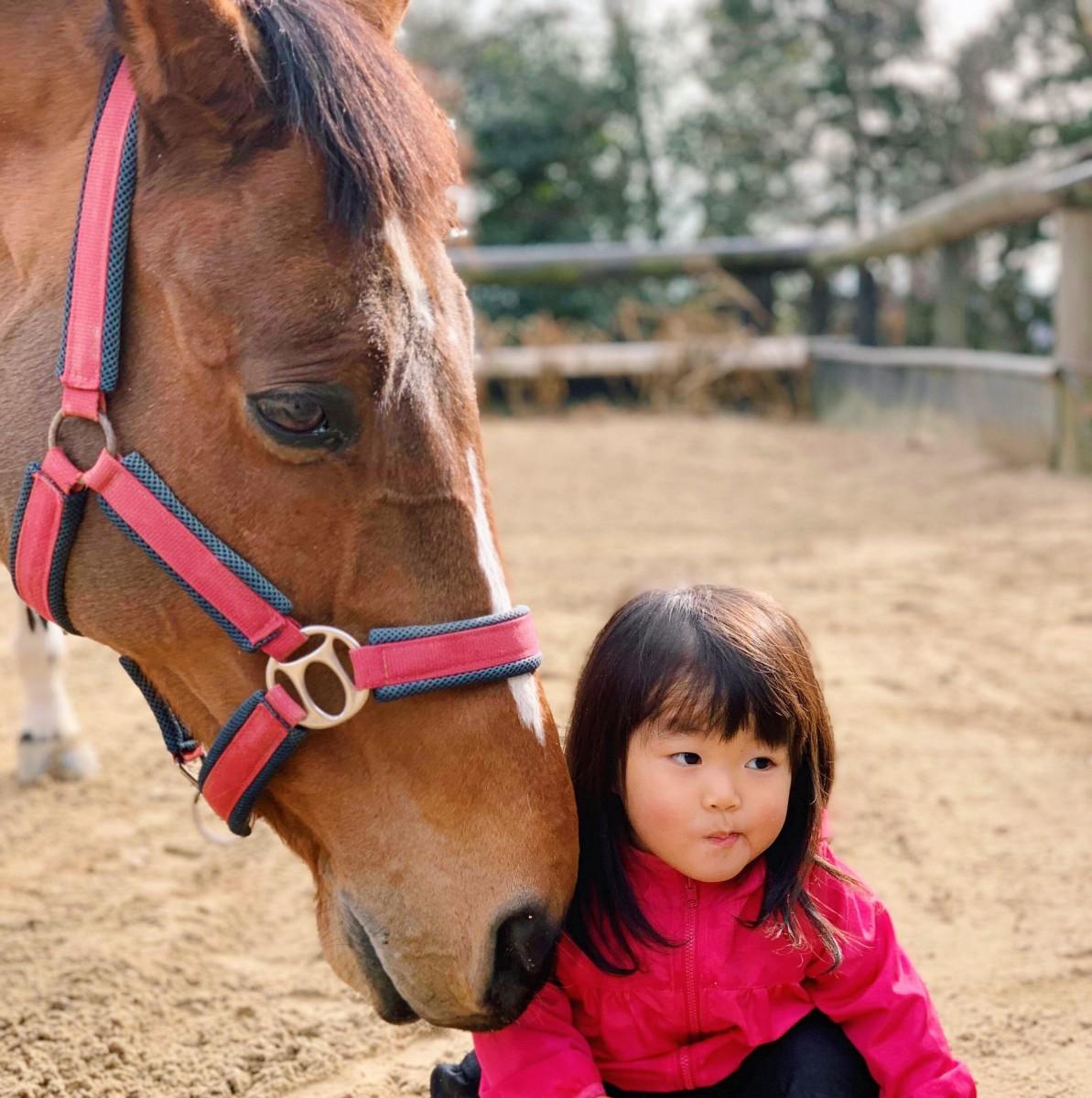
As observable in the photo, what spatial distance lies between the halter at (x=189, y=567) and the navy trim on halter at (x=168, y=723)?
3.9 inches

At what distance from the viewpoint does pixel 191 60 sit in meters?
1.42

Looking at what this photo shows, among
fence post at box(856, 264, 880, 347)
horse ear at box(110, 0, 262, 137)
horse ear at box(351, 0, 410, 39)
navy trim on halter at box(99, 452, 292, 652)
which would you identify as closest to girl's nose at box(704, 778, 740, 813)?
navy trim on halter at box(99, 452, 292, 652)

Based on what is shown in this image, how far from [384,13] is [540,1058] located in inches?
54.1

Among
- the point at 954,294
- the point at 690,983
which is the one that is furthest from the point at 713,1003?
the point at 954,294

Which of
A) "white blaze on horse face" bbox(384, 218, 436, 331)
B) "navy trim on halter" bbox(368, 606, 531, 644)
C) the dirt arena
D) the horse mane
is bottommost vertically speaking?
the dirt arena

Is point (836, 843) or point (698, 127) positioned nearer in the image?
point (836, 843)

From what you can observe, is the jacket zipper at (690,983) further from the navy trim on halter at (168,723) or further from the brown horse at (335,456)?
the navy trim on halter at (168,723)

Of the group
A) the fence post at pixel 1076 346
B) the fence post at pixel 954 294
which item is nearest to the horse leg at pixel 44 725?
the fence post at pixel 1076 346

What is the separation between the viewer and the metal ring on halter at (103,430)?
1.43 m

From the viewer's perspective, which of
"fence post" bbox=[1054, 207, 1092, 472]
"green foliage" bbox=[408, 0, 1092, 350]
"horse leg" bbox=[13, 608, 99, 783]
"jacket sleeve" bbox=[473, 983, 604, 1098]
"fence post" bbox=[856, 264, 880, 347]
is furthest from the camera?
"green foliage" bbox=[408, 0, 1092, 350]

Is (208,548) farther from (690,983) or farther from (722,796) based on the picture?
(690,983)

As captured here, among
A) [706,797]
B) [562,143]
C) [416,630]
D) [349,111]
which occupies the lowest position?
[706,797]

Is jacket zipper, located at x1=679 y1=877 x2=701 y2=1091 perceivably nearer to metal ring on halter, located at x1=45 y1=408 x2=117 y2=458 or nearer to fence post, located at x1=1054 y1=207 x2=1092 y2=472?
metal ring on halter, located at x1=45 y1=408 x2=117 y2=458

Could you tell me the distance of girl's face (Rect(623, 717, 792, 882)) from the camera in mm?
1504
